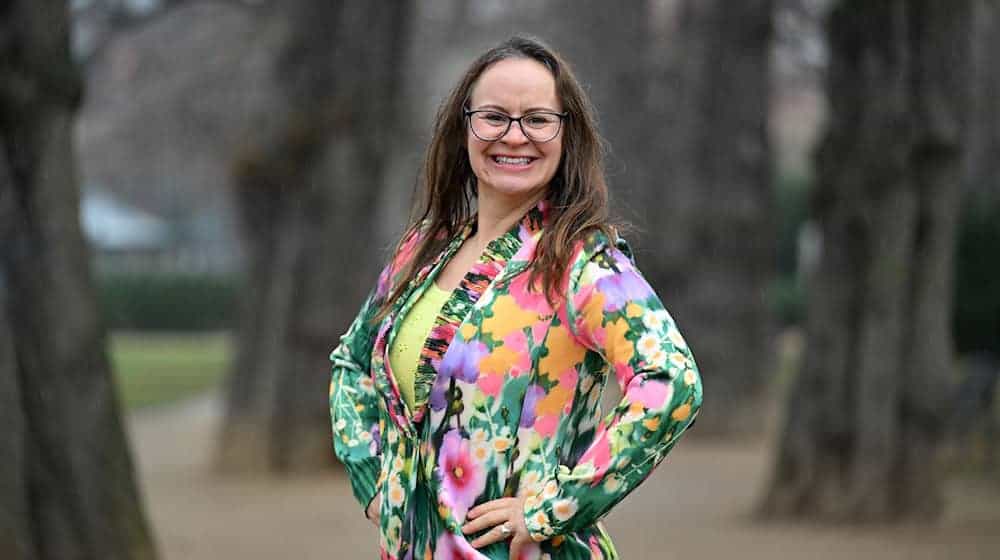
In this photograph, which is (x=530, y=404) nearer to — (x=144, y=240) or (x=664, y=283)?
(x=664, y=283)

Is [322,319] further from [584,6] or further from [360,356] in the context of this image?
[584,6]

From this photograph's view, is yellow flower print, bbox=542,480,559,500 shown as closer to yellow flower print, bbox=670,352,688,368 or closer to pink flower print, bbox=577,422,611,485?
pink flower print, bbox=577,422,611,485

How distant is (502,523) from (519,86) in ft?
2.81

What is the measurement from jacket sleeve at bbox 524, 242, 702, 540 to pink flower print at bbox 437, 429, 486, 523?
121 mm

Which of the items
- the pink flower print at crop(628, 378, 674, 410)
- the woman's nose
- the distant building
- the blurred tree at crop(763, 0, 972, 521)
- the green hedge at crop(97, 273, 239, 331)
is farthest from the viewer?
the distant building

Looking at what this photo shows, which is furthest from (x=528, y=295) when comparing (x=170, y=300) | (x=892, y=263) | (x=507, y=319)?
(x=170, y=300)

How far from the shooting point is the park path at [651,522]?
8.77 metres

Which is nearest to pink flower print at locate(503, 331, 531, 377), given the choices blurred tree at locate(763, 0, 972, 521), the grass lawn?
blurred tree at locate(763, 0, 972, 521)

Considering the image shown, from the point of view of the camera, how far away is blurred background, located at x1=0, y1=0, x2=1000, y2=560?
6398mm

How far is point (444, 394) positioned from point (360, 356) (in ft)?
1.55

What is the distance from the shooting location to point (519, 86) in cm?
307

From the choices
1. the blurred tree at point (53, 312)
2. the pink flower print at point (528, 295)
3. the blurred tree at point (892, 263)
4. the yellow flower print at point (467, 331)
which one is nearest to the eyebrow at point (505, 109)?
the pink flower print at point (528, 295)

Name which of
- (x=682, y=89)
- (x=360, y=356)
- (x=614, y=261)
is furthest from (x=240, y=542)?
(x=682, y=89)

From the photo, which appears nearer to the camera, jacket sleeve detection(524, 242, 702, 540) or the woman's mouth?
jacket sleeve detection(524, 242, 702, 540)
